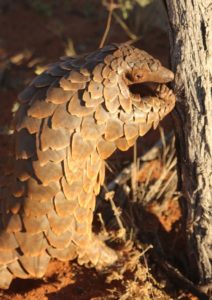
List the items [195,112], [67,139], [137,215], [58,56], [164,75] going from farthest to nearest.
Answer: [58,56] → [137,215] → [195,112] → [164,75] → [67,139]

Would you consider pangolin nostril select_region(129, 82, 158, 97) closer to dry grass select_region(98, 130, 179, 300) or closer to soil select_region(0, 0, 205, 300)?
dry grass select_region(98, 130, 179, 300)

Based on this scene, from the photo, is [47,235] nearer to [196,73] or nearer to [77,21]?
[196,73]

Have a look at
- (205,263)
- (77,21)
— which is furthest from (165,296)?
(77,21)

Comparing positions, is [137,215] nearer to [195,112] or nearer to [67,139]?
[195,112]

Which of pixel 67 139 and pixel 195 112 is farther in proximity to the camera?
pixel 195 112

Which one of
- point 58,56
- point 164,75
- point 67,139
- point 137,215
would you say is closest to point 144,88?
point 164,75

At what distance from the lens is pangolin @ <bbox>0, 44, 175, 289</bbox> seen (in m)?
2.33

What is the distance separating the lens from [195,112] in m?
2.55

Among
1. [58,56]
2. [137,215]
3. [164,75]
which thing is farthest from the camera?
[58,56]

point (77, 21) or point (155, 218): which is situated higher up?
point (77, 21)

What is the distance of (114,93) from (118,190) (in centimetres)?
120

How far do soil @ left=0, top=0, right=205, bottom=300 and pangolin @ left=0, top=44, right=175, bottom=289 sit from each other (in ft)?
1.18

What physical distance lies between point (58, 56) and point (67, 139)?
2.92m

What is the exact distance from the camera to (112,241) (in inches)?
125
